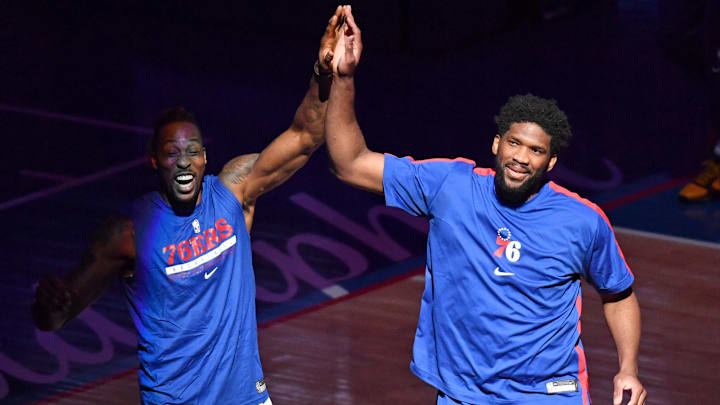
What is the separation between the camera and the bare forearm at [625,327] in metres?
5.16

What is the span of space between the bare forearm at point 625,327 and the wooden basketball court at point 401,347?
6.51 feet

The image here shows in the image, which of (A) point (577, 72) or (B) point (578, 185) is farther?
(A) point (577, 72)

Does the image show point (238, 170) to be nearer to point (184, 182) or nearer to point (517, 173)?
point (184, 182)

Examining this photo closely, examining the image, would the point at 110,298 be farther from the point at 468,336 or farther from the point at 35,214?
the point at 468,336

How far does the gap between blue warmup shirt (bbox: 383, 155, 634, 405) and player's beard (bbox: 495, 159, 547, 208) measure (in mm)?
39

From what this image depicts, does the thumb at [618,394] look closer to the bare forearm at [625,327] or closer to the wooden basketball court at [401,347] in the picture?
the bare forearm at [625,327]

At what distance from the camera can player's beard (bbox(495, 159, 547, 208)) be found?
196 inches

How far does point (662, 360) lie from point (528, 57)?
693 cm

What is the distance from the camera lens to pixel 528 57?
14023 millimetres

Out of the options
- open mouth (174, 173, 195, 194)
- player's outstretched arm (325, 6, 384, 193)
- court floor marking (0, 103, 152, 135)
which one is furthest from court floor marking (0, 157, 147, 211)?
player's outstretched arm (325, 6, 384, 193)

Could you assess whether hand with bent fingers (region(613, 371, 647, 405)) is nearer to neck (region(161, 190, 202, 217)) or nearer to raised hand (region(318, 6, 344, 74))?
raised hand (region(318, 6, 344, 74))

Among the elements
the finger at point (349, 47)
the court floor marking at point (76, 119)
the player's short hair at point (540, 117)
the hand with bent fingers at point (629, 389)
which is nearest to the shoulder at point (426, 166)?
the player's short hair at point (540, 117)

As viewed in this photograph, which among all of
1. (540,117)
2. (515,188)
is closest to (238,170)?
(515,188)

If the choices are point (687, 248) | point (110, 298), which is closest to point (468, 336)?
point (110, 298)
